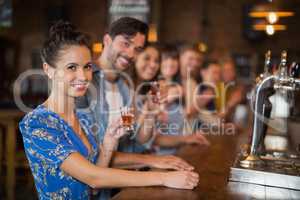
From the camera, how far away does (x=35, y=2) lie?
878 cm

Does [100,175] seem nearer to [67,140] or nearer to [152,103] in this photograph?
[67,140]

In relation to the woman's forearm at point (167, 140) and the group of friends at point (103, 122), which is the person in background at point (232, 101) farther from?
the woman's forearm at point (167, 140)

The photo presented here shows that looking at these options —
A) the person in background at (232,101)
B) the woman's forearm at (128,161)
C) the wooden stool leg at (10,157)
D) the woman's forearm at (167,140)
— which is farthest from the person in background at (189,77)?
the woman's forearm at (128,161)

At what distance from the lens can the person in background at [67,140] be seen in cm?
136

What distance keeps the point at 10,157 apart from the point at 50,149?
192cm

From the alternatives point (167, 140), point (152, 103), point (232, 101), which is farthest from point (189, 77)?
point (152, 103)

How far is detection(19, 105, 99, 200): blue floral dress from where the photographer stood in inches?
53.3

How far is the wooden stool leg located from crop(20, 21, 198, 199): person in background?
1521mm

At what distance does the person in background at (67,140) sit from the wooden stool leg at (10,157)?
1.52 metres

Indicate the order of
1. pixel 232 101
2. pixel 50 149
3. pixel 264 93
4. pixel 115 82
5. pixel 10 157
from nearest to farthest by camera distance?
pixel 50 149, pixel 264 93, pixel 115 82, pixel 10 157, pixel 232 101

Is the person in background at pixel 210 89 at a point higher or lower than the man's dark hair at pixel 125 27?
lower

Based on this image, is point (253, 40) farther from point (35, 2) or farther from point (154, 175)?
point (154, 175)

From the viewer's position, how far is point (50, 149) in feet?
4.43

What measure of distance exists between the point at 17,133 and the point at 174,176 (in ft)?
6.92
